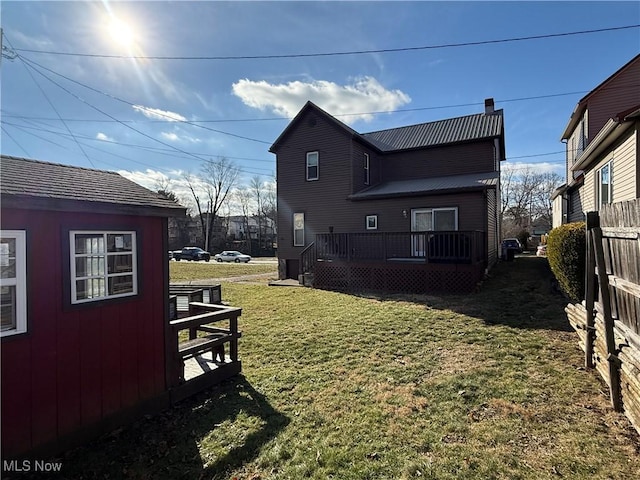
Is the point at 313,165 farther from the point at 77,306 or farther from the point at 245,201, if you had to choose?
the point at 245,201

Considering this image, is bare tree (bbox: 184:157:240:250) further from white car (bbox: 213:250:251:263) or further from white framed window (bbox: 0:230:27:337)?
white framed window (bbox: 0:230:27:337)

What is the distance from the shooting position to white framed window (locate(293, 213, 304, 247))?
17422 mm

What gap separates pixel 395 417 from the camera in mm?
4000

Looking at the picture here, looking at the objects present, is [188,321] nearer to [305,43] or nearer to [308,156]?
[305,43]

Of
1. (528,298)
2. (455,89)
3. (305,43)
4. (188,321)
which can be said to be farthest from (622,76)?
(188,321)

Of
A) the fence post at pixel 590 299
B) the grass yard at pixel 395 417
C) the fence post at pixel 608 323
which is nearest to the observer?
the grass yard at pixel 395 417

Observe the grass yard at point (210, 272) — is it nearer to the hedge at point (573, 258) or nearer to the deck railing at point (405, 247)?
the deck railing at point (405, 247)

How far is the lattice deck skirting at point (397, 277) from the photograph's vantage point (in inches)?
433

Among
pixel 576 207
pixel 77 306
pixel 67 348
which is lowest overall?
pixel 67 348

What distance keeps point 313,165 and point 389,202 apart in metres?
4.53

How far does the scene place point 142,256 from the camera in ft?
15.0

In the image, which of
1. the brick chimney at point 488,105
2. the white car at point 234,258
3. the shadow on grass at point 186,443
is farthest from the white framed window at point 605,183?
the white car at point 234,258

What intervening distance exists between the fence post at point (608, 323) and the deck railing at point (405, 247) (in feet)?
21.2

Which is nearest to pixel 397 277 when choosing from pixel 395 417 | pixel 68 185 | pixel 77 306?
pixel 395 417
